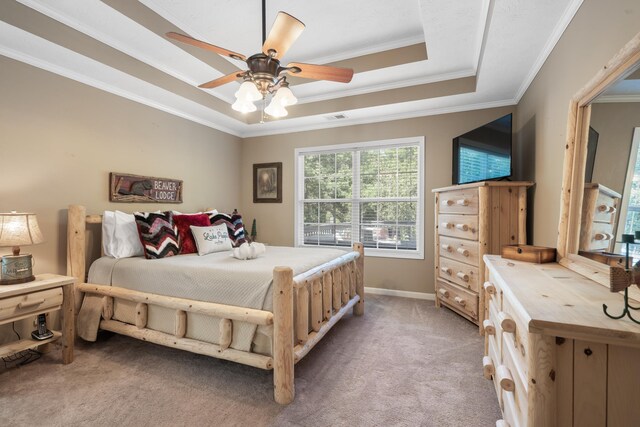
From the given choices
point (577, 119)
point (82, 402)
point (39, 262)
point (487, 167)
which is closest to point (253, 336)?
point (82, 402)

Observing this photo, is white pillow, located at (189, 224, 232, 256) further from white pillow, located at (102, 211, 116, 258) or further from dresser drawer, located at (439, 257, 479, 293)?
dresser drawer, located at (439, 257, 479, 293)

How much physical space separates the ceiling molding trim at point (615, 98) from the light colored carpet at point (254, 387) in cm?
171

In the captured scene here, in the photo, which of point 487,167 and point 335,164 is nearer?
point 487,167

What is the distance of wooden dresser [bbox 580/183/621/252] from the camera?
4.26 feet

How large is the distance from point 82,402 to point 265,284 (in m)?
1.30

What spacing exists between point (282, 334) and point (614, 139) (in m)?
1.91

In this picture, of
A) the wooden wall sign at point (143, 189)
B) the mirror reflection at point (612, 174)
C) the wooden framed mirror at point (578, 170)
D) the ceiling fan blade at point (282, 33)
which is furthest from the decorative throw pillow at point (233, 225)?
the mirror reflection at point (612, 174)

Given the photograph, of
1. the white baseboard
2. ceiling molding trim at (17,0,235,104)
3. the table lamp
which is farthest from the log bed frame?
ceiling molding trim at (17,0,235,104)

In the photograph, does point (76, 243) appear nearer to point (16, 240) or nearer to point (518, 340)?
point (16, 240)

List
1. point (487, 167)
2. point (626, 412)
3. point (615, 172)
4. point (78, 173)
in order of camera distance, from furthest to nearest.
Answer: point (487, 167) < point (78, 173) < point (615, 172) < point (626, 412)

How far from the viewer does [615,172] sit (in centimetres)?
127

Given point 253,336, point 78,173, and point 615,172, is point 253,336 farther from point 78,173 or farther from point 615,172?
point 78,173

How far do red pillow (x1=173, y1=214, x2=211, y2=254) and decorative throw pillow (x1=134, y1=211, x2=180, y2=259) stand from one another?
0.08 metres

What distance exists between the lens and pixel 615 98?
A: 1.31 meters
